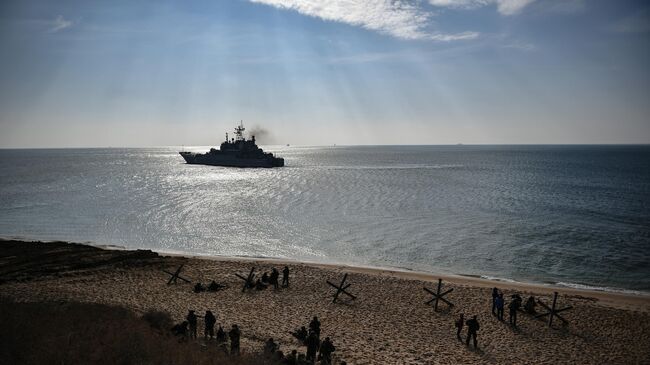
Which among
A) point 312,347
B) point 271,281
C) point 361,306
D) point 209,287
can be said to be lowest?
point 361,306

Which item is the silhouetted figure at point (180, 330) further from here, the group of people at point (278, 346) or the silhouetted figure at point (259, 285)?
the silhouetted figure at point (259, 285)

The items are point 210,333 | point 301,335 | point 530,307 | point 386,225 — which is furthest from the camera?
point 386,225

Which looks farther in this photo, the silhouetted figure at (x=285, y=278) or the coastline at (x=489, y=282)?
the silhouetted figure at (x=285, y=278)

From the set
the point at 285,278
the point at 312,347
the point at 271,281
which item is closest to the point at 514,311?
the point at 312,347

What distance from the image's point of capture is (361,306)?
20.2 m

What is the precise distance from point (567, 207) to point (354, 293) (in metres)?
41.9

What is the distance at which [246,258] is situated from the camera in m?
31.1

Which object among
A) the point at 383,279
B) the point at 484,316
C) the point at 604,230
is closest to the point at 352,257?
the point at 383,279

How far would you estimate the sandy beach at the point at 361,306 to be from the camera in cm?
1542

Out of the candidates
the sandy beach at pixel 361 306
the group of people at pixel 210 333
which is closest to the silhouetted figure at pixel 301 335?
the sandy beach at pixel 361 306

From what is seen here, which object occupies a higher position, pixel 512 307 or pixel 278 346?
pixel 512 307

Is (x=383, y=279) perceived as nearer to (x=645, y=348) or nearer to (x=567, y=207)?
(x=645, y=348)

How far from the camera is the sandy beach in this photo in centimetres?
1542

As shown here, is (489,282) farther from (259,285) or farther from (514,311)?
(259,285)
